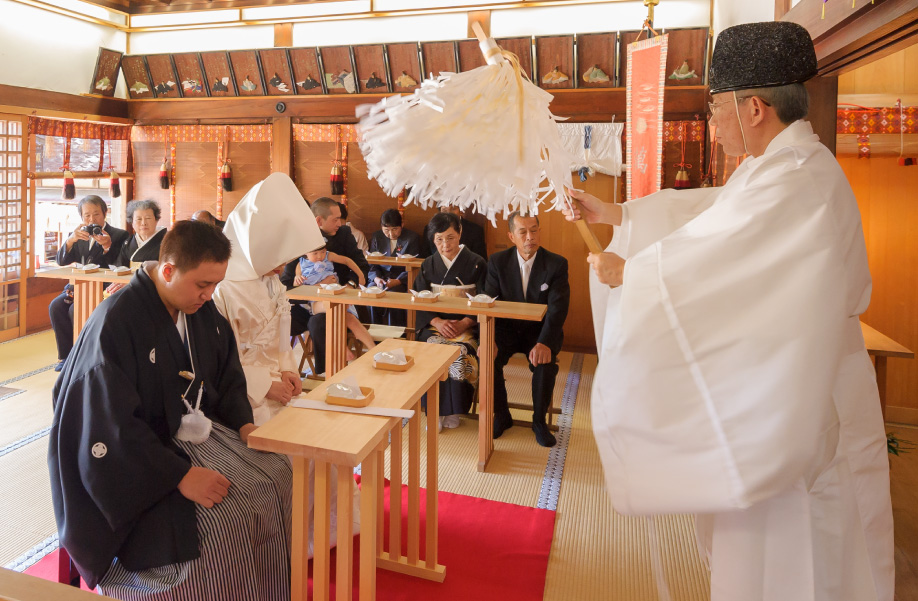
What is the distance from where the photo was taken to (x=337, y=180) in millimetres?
7594

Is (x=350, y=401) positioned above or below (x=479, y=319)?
below

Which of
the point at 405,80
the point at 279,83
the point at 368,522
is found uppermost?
the point at 279,83

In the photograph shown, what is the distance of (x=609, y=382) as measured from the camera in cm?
154

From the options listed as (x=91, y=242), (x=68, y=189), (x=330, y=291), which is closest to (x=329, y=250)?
(x=330, y=291)

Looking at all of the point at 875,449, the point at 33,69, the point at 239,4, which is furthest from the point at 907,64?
the point at 33,69

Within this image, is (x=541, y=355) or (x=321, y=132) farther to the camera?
(x=321, y=132)

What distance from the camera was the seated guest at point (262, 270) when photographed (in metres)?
2.97

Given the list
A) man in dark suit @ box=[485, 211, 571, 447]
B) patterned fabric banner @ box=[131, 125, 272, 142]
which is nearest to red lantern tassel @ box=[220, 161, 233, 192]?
patterned fabric banner @ box=[131, 125, 272, 142]

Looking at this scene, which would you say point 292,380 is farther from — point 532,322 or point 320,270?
point 320,270

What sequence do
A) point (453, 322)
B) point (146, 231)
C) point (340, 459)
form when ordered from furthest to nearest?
1. point (146, 231)
2. point (453, 322)
3. point (340, 459)

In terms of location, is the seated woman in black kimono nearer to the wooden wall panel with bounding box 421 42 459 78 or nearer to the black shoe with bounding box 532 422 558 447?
the black shoe with bounding box 532 422 558 447

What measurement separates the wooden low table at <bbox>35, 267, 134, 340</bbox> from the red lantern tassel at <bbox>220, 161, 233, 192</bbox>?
2.85 meters

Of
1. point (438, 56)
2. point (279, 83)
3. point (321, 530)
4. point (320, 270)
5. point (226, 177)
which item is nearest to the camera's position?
point (321, 530)

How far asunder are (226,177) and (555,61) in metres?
4.43
